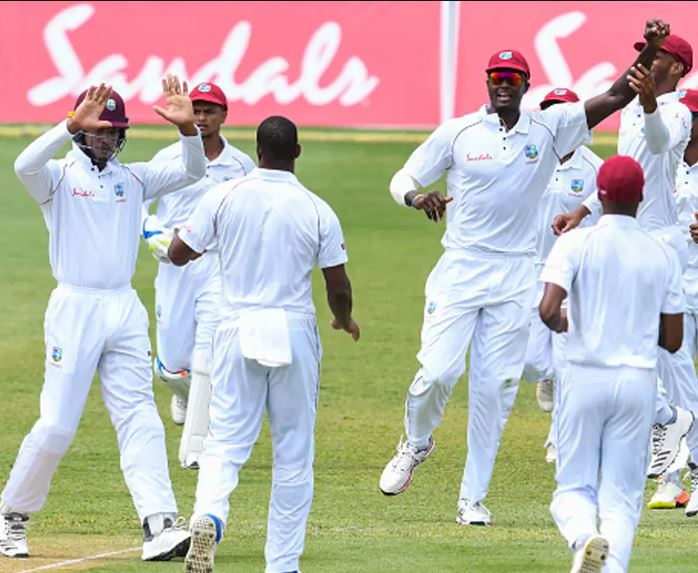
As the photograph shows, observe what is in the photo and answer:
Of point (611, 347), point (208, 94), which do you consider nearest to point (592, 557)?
point (611, 347)

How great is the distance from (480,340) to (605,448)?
306 cm

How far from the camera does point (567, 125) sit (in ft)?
40.5

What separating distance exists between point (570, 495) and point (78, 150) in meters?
3.59

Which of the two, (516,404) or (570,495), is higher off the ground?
(570,495)

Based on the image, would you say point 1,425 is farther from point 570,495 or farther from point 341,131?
point 341,131

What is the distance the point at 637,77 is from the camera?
37.2 feet

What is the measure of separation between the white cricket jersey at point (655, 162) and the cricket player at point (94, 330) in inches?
128

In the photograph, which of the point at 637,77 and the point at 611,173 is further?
the point at 637,77

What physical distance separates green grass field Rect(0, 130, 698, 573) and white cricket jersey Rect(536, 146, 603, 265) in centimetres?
171

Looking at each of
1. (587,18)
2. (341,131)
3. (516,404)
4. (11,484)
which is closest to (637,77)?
(11,484)

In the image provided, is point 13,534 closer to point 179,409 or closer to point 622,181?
point 622,181

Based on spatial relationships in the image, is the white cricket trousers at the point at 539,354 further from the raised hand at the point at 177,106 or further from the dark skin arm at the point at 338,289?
the dark skin arm at the point at 338,289

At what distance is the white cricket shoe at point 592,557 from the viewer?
29.2 feet

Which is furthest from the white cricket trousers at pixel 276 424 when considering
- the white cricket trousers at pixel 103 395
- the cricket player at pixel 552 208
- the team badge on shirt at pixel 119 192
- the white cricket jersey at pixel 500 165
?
the cricket player at pixel 552 208
